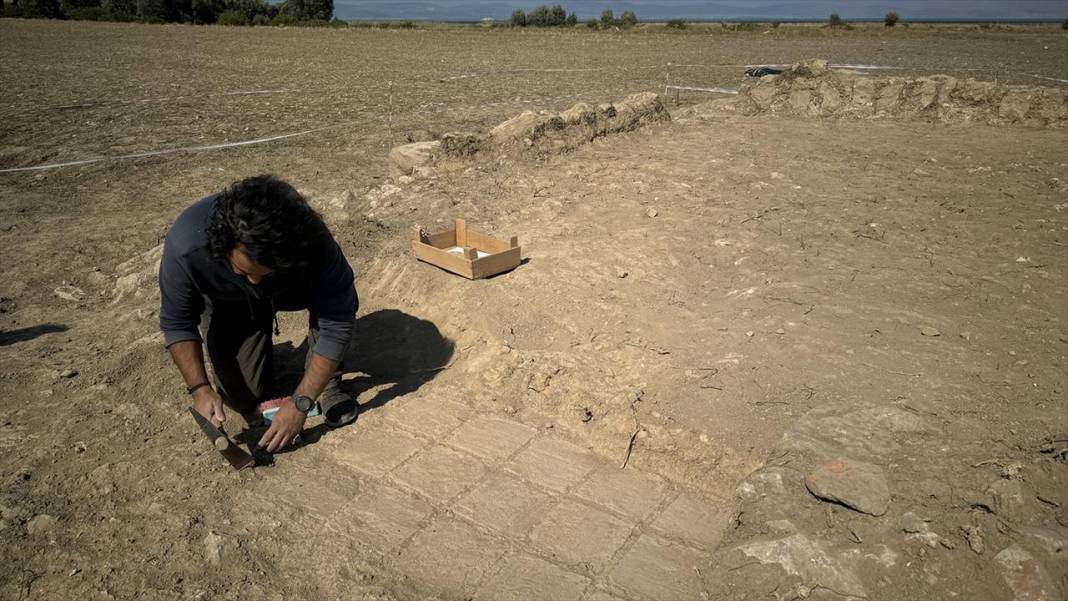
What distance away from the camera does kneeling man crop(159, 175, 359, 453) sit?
2.79 meters

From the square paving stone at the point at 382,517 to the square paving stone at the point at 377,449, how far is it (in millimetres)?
162

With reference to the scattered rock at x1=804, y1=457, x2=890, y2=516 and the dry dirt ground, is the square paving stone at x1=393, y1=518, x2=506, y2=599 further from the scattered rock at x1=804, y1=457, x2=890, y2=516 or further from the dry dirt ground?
the scattered rock at x1=804, y1=457, x2=890, y2=516

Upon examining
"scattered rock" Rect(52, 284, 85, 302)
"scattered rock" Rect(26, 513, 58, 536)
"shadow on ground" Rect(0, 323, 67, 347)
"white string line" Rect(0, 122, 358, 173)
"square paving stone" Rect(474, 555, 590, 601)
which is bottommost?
"square paving stone" Rect(474, 555, 590, 601)

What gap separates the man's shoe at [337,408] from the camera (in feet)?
11.9

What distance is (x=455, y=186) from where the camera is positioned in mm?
6629

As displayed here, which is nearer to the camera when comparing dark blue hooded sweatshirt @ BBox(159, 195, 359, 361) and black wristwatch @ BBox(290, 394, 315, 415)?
dark blue hooded sweatshirt @ BBox(159, 195, 359, 361)

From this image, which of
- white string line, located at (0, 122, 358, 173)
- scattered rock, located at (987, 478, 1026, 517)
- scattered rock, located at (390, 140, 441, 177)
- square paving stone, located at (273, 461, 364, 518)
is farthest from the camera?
white string line, located at (0, 122, 358, 173)

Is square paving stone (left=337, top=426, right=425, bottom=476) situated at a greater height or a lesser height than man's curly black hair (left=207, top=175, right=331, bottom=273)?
lesser

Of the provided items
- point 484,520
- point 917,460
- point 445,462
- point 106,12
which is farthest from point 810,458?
point 106,12

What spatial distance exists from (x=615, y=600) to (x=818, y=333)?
203 centimetres

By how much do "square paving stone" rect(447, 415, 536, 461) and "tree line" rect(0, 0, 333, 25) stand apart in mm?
45202

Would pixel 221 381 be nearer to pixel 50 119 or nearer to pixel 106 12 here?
pixel 50 119

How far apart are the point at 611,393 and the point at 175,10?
163 ft

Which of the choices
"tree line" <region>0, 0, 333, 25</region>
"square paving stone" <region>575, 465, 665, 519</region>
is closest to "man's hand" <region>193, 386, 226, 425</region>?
"square paving stone" <region>575, 465, 665, 519</region>
